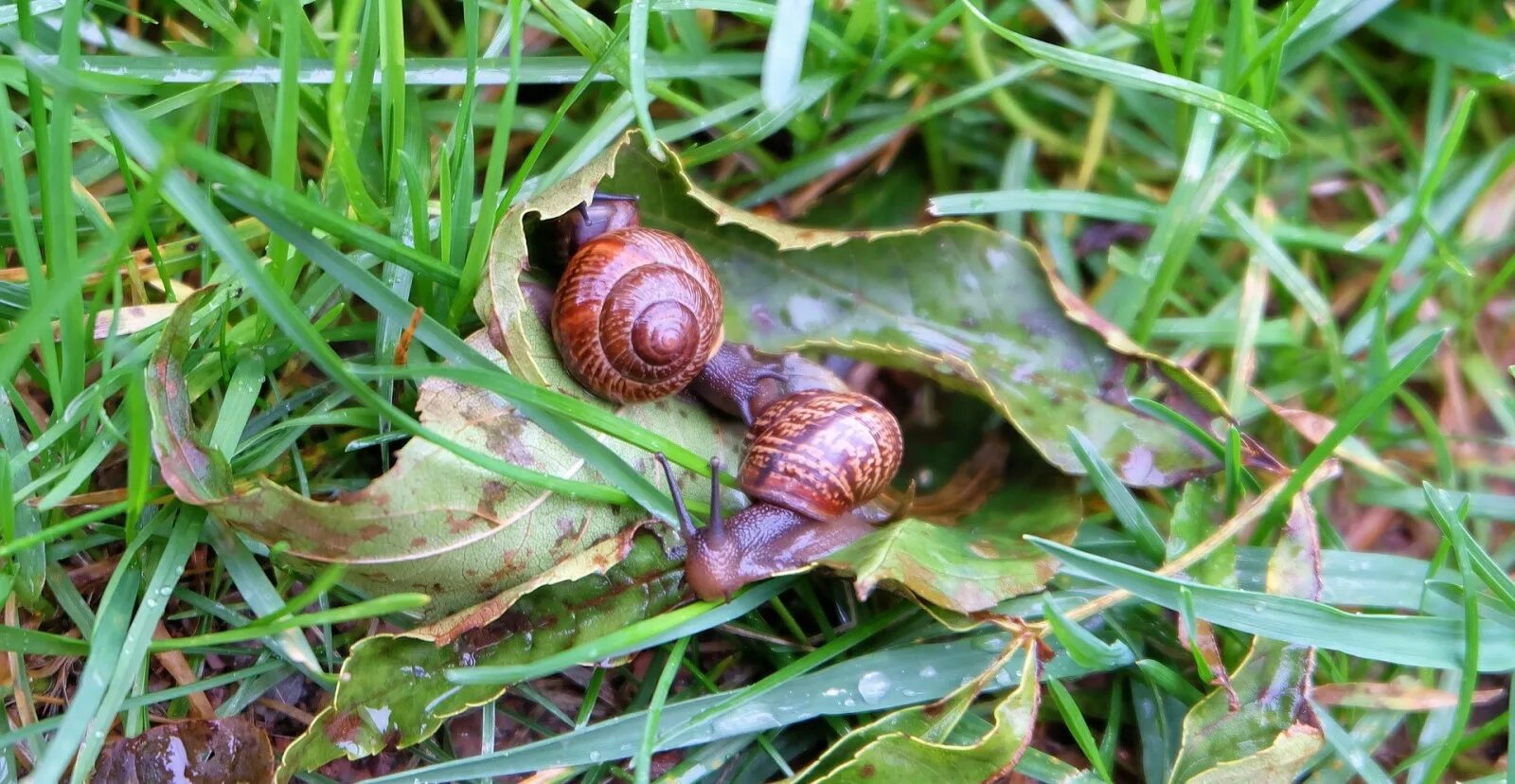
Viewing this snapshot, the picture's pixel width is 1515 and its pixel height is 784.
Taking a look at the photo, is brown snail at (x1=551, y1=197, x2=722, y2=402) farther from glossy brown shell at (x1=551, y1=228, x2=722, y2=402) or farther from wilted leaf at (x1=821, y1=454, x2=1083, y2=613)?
wilted leaf at (x1=821, y1=454, x2=1083, y2=613)

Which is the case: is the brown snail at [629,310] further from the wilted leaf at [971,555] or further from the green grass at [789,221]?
the wilted leaf at [971,555]

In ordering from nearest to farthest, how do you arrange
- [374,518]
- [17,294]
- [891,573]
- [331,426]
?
[374,518] < [891,573] < [17,294] < [331,426]

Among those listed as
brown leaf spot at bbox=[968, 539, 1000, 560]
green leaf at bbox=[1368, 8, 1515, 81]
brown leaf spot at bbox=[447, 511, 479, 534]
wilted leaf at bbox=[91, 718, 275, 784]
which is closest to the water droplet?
brown leaf spot at bbox=[968, 539, 1000, 560]

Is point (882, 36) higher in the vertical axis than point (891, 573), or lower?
higher

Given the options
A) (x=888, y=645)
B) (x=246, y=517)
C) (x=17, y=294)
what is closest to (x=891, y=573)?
(x=888, y=645)

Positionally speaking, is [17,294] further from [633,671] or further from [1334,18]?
[1334,18]

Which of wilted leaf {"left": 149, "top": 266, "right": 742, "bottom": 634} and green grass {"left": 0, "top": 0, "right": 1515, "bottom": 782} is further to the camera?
green grass {"left": 0, "top": 0, "right": 1515, "bottom": 782}

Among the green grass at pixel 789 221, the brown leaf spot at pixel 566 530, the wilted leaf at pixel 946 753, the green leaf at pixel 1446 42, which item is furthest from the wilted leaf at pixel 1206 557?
the green leaf at pixel 1446 42
